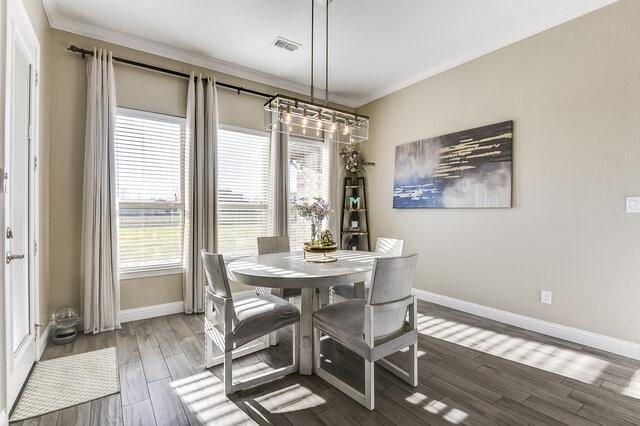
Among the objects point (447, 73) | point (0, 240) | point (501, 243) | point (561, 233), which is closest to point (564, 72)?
point (447, 73)

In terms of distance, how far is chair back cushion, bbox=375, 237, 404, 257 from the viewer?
3.06 meters

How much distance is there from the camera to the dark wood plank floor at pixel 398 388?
1.85 metres

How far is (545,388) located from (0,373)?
130 inches

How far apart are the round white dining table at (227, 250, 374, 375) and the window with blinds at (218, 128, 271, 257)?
1433mm

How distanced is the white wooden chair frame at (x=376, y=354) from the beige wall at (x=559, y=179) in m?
1.78

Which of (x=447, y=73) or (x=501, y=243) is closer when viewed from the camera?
(x=501, y=243)

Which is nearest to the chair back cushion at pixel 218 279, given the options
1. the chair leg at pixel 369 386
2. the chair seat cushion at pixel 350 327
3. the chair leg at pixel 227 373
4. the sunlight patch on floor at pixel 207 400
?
the chair leg at pixel 227 373

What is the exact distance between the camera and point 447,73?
3.89 m

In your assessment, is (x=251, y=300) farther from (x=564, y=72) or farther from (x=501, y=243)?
(x=564, y=72)

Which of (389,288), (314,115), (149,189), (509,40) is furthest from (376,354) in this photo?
(509,40)

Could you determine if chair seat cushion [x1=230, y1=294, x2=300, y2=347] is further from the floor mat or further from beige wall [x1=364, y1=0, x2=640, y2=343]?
beige wall [x1=364, y1=0, x2=640, y2=343]

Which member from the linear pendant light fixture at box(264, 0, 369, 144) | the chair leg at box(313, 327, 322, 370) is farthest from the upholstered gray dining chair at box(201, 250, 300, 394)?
the linear pendant light fixture at box(264, 0, 369, 144)

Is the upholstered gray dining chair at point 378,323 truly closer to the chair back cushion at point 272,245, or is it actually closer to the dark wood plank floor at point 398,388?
the dark wood plank floor at point 398,388

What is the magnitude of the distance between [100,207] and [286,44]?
2.61 m
